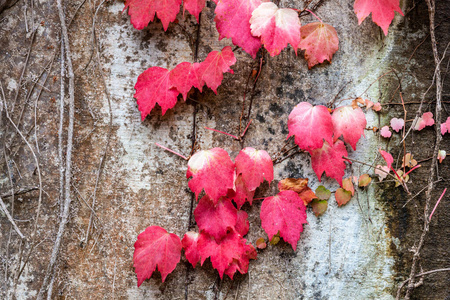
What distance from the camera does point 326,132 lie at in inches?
76.0

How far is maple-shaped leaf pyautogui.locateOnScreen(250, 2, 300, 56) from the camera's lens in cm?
187

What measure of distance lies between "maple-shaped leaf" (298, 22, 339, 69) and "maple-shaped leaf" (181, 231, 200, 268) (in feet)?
4.79

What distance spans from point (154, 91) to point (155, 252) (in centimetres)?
106

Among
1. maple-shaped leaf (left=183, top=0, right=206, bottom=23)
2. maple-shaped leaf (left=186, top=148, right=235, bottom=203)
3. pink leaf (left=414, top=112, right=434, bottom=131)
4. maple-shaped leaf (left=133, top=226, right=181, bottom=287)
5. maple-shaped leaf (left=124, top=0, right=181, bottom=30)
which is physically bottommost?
pink leaf (left=414, top=112, right=434, bottom=131)

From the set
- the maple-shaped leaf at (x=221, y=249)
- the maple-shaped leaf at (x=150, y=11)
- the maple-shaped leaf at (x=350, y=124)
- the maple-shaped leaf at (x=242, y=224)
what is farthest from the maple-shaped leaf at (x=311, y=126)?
the maple-shaped leaf at (x=150, y=11)

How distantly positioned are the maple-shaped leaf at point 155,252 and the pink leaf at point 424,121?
1.81 m

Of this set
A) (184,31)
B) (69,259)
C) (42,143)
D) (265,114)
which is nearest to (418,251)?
(265,114)

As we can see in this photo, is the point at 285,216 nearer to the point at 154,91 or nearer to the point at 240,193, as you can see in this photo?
the point at 240,193

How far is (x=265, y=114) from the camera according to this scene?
2.19m

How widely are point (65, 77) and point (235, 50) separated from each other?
1.21m

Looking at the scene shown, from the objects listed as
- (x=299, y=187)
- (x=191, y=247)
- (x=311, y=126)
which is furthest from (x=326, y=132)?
(x=191, y=247)

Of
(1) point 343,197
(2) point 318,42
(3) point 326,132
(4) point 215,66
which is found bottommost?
(1) point 343,197

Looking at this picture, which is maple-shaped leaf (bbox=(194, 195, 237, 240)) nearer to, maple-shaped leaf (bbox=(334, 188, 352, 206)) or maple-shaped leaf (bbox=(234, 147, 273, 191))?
maple-shaped leaf (bbox=(234, 147, 273, 191))

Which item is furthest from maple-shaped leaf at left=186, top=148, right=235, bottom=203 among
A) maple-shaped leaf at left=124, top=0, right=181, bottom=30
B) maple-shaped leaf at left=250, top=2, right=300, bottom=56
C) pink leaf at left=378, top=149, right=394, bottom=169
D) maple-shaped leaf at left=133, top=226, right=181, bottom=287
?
pink leaf at left=378, top=149, right=394, bottom=169
